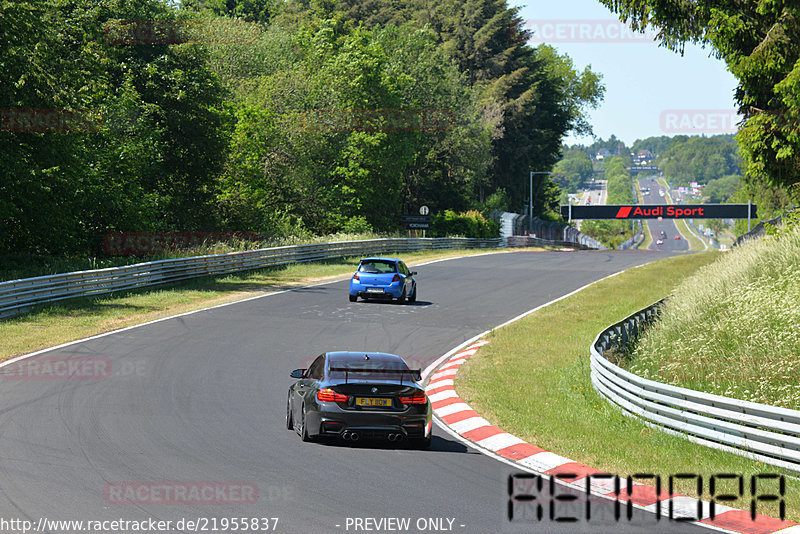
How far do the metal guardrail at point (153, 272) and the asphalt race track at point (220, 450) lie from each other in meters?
4.49

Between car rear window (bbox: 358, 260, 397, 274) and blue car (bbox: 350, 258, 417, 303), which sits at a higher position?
car rear window (bbox: 358, 260, 397, 274)

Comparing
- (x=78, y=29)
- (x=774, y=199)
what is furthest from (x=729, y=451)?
(x=774, y=199)

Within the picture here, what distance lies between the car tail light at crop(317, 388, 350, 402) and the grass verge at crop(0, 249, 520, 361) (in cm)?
1005

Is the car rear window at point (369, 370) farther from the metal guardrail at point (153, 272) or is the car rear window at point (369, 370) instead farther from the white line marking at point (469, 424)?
the metal guardrail at point (153, 272)

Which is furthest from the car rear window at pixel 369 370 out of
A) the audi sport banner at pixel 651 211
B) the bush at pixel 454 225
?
the audi sport banner at pixel 651 211

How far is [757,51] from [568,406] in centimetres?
1666

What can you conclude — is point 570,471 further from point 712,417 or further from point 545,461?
point 712,417

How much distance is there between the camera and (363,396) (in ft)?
37.8

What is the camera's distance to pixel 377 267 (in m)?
30.0

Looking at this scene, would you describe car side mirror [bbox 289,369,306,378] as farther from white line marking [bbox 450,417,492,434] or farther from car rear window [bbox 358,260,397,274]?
car rear window [bbox 358,260,397,274]

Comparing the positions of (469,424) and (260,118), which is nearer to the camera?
(469,424)

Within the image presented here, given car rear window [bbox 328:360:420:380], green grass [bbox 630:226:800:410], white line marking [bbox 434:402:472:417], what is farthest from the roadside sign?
car rear window [bbox 328:360:420:380]

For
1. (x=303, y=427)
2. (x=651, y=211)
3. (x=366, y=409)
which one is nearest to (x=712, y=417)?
(x=366, y=409)

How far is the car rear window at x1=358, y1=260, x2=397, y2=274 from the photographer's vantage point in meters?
29.8
